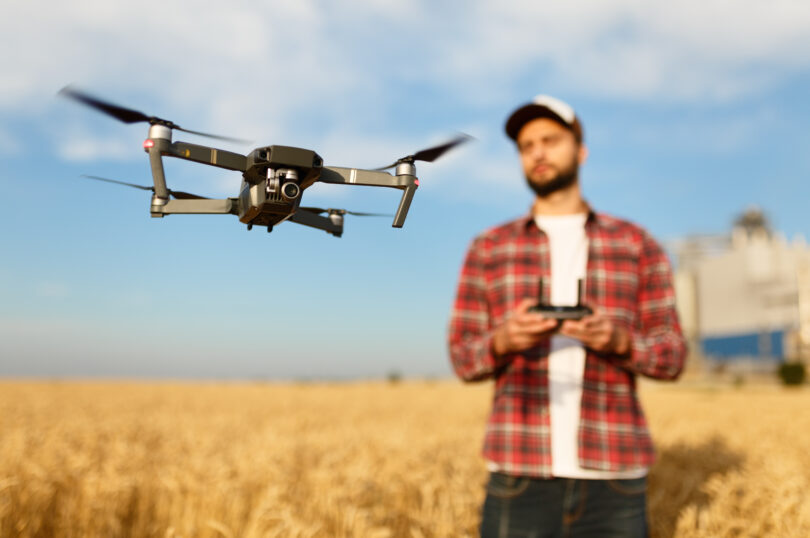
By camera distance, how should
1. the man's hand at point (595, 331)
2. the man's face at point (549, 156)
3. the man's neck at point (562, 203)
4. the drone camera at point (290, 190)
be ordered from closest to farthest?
the drone camera at point (290, 190), the man's hand at point (595, 331), the man's face at point (549, 156), the man's neck at point (562, 203)

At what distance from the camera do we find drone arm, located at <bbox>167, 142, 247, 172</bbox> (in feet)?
2.00

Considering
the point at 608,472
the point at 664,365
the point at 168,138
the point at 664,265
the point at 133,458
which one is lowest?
the point at 133,458

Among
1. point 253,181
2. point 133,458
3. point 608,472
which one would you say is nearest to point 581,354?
point 608,472

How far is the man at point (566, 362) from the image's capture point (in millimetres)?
3180

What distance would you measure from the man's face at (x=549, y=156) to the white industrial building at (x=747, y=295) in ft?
166

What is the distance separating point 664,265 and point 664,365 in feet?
2.24

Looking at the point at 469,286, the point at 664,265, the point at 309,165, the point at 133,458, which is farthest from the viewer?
the point at 133,458

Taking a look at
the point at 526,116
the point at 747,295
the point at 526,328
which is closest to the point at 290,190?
the point at 526,328

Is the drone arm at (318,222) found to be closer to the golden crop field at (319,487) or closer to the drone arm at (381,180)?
the drone arm at (381,180)

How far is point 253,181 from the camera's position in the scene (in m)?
0.63

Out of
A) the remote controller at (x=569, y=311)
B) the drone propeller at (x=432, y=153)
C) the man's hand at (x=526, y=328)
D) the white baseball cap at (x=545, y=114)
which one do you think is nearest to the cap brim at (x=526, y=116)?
the white baseball cap at (x=545, y=114)

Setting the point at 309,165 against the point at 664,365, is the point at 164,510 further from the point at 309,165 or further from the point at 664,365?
the point at 309,165

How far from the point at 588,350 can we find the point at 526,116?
1241mm

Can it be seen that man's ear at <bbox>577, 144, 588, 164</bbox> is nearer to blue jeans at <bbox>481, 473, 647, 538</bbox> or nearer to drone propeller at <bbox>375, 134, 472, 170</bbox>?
blue jeans at <bbox>481, 473, 647, 538</bbox>
